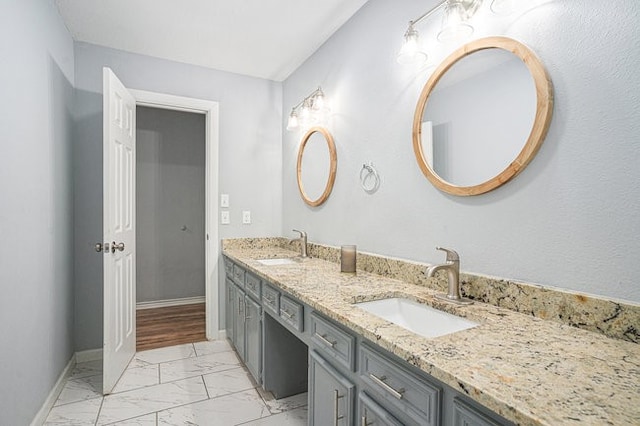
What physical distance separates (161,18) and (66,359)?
2416mm

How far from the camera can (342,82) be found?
229cm

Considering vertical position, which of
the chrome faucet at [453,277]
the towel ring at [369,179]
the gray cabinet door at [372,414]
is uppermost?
the towel ring at [369,179]

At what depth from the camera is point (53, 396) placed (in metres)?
1.99

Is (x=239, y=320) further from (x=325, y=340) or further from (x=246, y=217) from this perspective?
(x=325, y=340)

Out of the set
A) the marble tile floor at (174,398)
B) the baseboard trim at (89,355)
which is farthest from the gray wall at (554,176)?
the baseboard trim at (89,355)

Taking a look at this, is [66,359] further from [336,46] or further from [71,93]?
[336,46]

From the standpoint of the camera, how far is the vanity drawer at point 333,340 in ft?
3.80

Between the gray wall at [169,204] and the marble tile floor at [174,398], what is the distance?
5.14ft

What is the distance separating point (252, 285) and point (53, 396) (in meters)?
1.31

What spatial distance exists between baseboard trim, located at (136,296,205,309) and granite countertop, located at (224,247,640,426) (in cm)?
330

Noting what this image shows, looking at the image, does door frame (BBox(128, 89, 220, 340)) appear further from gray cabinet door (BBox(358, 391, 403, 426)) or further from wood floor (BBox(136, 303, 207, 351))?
gray cabinet door (BBox(358, 391, 403, 426))

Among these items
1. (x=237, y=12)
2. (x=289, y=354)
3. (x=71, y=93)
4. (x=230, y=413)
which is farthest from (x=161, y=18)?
(x=230, y=413)

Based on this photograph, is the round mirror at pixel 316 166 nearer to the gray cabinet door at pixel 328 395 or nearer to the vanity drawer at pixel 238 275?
the vanity drawer at pixel 238 275

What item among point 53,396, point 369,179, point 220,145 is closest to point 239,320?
point 53,396
